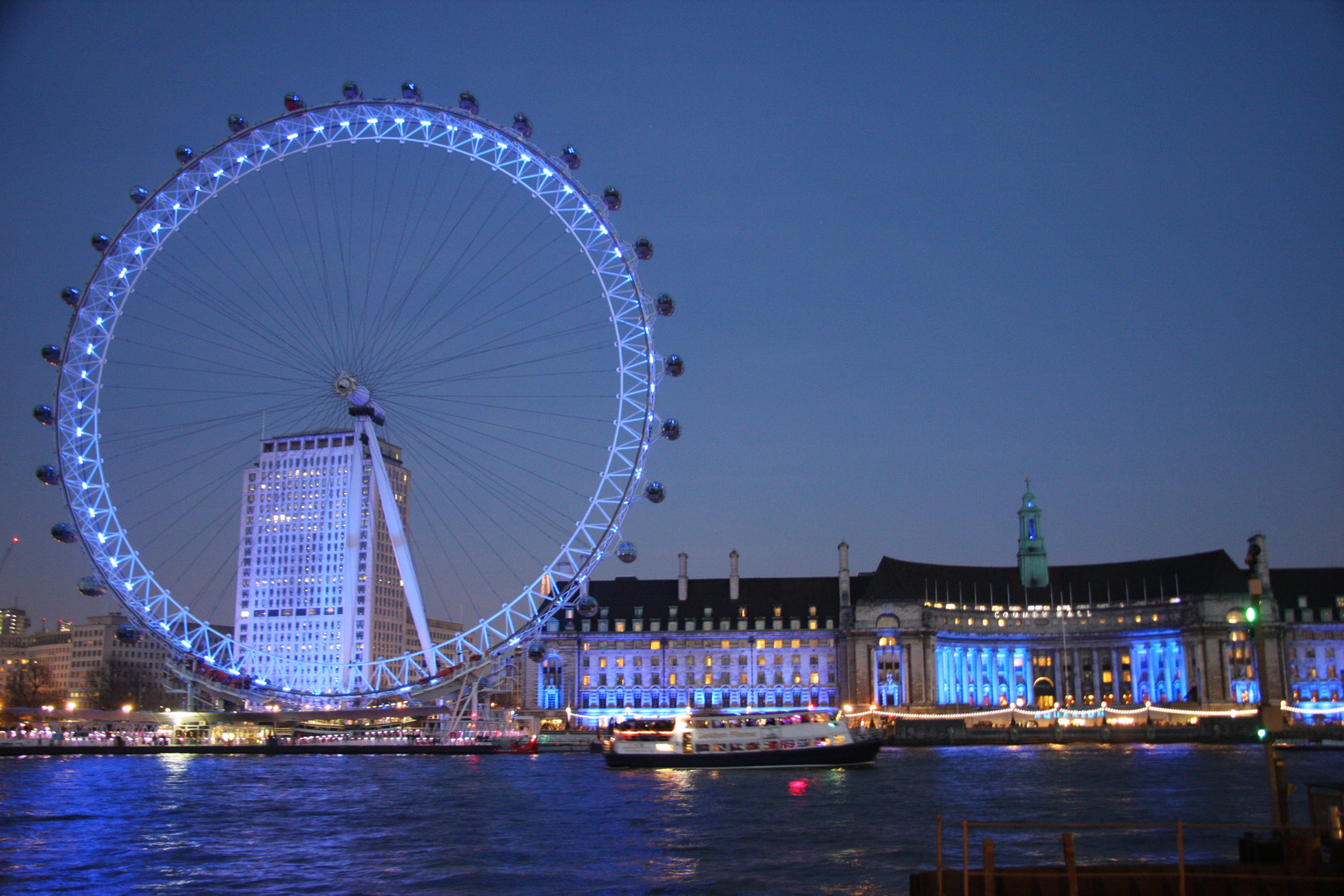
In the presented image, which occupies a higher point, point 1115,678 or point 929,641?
point 929,641

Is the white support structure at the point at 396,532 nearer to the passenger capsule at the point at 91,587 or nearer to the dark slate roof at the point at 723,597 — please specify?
the passenger capsule at the point at 91,587

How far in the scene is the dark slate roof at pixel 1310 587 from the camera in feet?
579

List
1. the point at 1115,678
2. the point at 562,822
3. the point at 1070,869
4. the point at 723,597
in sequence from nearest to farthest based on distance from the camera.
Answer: the point at 1070,869 → the point at 562,822 → the point at 1115,678 → the point at 723,597

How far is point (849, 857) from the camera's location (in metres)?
47.2

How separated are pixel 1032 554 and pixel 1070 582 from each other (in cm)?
805

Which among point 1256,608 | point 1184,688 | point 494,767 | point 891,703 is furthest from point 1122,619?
point 1256,608

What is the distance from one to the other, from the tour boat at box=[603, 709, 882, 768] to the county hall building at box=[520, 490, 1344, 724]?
65914mm

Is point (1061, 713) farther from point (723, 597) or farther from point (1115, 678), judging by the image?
point (723, 597)

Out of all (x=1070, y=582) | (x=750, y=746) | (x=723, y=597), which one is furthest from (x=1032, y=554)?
(x=750, y=746)

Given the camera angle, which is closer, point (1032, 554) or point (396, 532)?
point (396, 532)

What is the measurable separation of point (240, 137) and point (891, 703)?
397 ft

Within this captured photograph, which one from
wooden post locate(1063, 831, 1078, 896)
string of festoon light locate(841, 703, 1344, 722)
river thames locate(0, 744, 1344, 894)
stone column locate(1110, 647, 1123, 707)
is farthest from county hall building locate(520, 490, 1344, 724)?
wooden post locate(1063, 831, 1078, 896)

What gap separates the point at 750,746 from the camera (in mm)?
105875

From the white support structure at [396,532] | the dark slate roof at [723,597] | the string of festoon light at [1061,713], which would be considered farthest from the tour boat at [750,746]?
the dark slate roof at [723,597]
